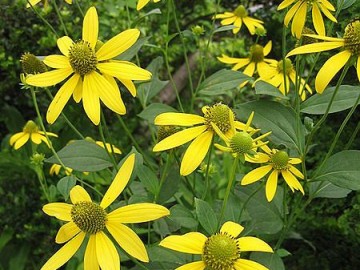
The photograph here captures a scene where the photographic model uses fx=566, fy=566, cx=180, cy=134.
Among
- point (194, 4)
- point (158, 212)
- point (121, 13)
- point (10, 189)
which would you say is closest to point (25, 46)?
point (121, 13)

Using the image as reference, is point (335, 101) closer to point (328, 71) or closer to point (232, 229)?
point (328, 71)

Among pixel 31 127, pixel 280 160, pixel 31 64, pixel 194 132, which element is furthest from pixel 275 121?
pixel 31 127

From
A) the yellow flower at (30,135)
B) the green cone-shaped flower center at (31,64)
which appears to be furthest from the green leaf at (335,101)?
the yellow flower at (30,135)

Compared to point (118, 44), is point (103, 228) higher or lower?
lower

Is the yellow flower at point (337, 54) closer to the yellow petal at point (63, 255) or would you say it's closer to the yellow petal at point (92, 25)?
the yellow petal at point (92, 25)

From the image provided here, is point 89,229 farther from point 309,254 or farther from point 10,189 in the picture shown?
point 10,189

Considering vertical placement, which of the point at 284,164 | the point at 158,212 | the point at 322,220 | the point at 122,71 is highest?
the point at 122,71

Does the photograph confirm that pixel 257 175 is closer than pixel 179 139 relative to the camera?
No
